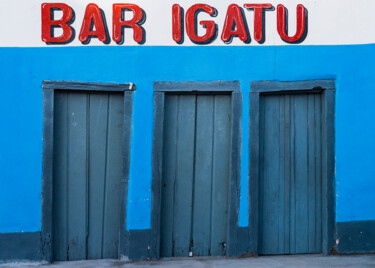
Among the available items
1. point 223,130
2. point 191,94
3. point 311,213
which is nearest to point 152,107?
point 191,94

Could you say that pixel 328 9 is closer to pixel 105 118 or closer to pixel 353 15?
pixel 353 15

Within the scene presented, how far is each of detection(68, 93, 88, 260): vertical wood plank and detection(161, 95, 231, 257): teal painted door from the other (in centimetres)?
101

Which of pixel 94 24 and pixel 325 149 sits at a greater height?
pixel 94 24

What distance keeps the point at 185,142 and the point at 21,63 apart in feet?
7.11

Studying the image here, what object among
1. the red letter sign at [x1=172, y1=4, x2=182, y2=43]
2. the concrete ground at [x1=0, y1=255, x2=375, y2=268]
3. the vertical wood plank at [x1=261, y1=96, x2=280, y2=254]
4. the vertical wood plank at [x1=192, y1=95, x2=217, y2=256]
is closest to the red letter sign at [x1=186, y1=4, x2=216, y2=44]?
the red letter sign at [x1=172, y1=4, x2=182, y2=43]

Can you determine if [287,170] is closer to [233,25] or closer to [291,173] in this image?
[291,173]

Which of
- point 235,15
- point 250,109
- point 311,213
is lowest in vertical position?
point 311,213

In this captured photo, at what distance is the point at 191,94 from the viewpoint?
600 centimetres

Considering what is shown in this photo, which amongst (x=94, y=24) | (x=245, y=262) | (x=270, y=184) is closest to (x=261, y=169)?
(x=270, y=184)

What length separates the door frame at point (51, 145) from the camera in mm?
5699

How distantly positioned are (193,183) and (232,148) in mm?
649

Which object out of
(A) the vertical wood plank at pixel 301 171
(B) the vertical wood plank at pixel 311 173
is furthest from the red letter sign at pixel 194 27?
(B) the vertical wood plank at pixel 311 173

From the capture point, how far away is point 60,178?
19.2ft

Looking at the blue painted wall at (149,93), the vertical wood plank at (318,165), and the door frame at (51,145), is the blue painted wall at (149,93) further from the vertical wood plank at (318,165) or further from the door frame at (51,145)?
the vertical wood plank at (318,165)
